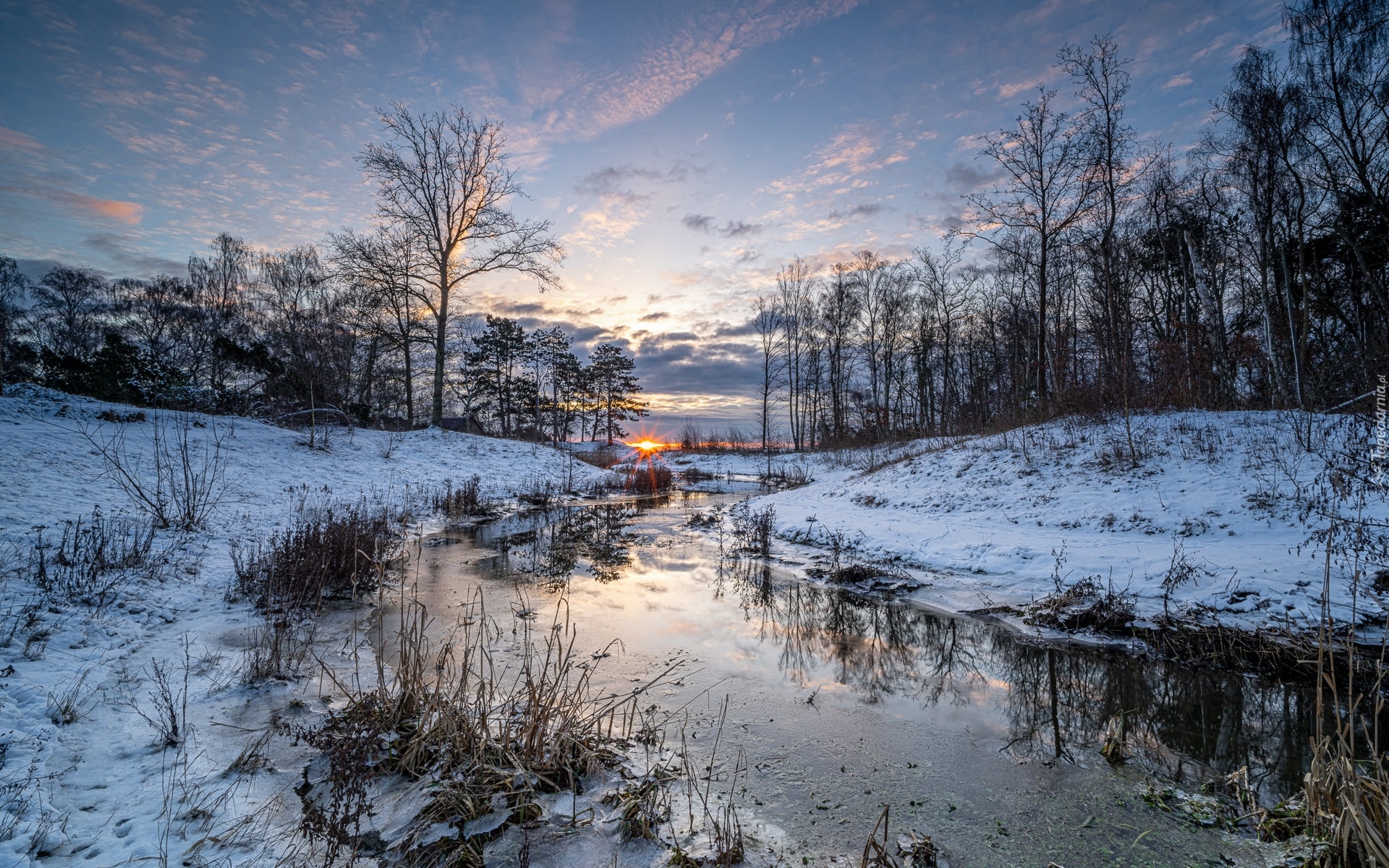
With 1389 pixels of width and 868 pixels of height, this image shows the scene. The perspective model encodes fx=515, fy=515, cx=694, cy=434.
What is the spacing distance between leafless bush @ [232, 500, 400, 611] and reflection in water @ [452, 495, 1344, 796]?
198 cm

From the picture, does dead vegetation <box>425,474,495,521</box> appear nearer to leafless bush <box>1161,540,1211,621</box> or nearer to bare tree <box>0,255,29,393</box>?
leafless bush <box>1161,540,1211,621</box>

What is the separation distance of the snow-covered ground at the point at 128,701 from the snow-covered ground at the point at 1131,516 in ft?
23.2

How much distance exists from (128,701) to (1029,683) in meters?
6.90

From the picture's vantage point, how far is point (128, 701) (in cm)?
346

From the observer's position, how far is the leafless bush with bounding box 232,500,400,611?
5.95 meters

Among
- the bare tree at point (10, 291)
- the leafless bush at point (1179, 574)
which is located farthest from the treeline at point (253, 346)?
the leafless bush at point (1179, 574)

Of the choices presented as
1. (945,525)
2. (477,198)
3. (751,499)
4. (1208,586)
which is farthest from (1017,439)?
(477,198)

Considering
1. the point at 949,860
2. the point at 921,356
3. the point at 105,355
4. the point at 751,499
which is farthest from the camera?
the point at 921,356

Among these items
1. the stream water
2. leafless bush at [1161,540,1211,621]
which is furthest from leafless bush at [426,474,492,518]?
leafless bush at [1161,540,1211,621]

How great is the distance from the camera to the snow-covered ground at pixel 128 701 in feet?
7.56

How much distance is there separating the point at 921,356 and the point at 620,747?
1394 inches

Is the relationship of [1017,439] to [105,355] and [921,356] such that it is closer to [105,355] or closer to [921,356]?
[921,356]

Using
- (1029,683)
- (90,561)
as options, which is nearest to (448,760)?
(1029,683)

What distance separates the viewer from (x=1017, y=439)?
1402cm
